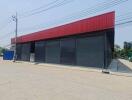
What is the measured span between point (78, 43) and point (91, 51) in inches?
117

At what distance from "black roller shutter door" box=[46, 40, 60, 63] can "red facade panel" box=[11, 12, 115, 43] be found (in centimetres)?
114

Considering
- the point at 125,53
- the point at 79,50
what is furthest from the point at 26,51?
the point at 125,53

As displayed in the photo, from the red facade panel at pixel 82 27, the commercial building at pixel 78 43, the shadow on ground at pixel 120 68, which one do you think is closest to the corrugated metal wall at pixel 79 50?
the commercial building at pixel 78 43

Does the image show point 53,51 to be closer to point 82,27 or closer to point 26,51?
point 82,27

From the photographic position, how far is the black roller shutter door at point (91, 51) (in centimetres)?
2436

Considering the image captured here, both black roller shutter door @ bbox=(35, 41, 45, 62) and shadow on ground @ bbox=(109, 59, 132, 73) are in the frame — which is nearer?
shadow on ground @ bbox=(109, 59, 132, 73)

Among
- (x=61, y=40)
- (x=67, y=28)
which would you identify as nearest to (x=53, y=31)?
(x=61, y=40)

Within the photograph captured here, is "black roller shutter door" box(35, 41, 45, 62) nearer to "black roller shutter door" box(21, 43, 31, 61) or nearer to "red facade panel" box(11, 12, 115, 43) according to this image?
"red facade panel" box(11, 12, 115, 43)

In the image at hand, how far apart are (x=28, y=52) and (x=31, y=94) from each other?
36.6 metres

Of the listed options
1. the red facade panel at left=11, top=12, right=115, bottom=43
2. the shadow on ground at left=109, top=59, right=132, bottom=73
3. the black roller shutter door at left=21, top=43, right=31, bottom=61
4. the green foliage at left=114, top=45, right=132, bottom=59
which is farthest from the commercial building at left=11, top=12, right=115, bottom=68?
the green foliage at left=114, top=45, right=132, bottom=59

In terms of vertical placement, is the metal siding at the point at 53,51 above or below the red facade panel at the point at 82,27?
below

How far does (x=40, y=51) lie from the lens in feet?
128

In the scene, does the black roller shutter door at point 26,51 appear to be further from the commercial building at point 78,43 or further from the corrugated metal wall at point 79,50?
the corrugated metal wall at point 79,50

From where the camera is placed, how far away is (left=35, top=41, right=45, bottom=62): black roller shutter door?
1503 inches
